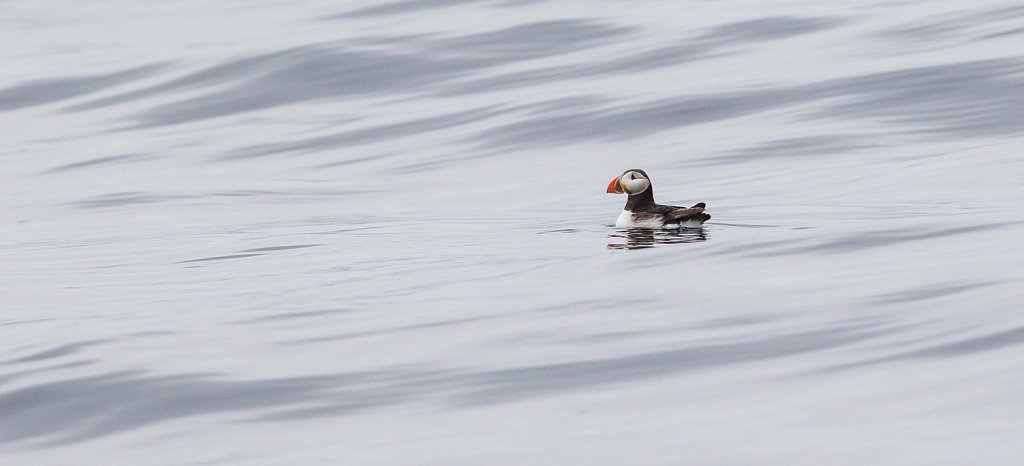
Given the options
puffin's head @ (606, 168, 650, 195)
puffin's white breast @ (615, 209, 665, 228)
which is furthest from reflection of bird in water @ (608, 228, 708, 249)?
puffin's head @ (606, 168, 650, 195)

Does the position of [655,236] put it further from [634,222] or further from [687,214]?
[634,222]

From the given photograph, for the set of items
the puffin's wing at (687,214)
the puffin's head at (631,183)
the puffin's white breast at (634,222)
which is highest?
the puffin's head at (631,183)

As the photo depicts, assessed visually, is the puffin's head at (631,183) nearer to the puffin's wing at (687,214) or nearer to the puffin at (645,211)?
the puffin at (645,211)

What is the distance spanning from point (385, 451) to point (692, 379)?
137 cm

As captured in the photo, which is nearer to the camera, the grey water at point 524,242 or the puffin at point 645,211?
the grey water at point 524,242

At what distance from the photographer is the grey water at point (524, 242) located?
20.9 ft

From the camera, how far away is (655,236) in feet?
38.1

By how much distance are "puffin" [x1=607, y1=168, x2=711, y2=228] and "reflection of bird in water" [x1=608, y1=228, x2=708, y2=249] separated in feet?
0.23

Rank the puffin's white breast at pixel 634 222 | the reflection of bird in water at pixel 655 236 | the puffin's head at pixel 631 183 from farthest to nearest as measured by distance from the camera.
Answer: the puffin's head at pixel 631 183
the puffin's white breast at pixel 634 222
the reflection of bird in water at pixel 655 236

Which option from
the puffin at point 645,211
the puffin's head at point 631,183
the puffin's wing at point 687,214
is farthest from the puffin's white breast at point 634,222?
the puffin's head at point 631,183

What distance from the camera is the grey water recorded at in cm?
636

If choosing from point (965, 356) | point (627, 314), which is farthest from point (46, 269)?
point (965, 356)

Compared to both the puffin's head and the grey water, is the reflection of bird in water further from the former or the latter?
the puffin's head

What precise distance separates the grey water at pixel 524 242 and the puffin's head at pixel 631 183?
0.38 m
